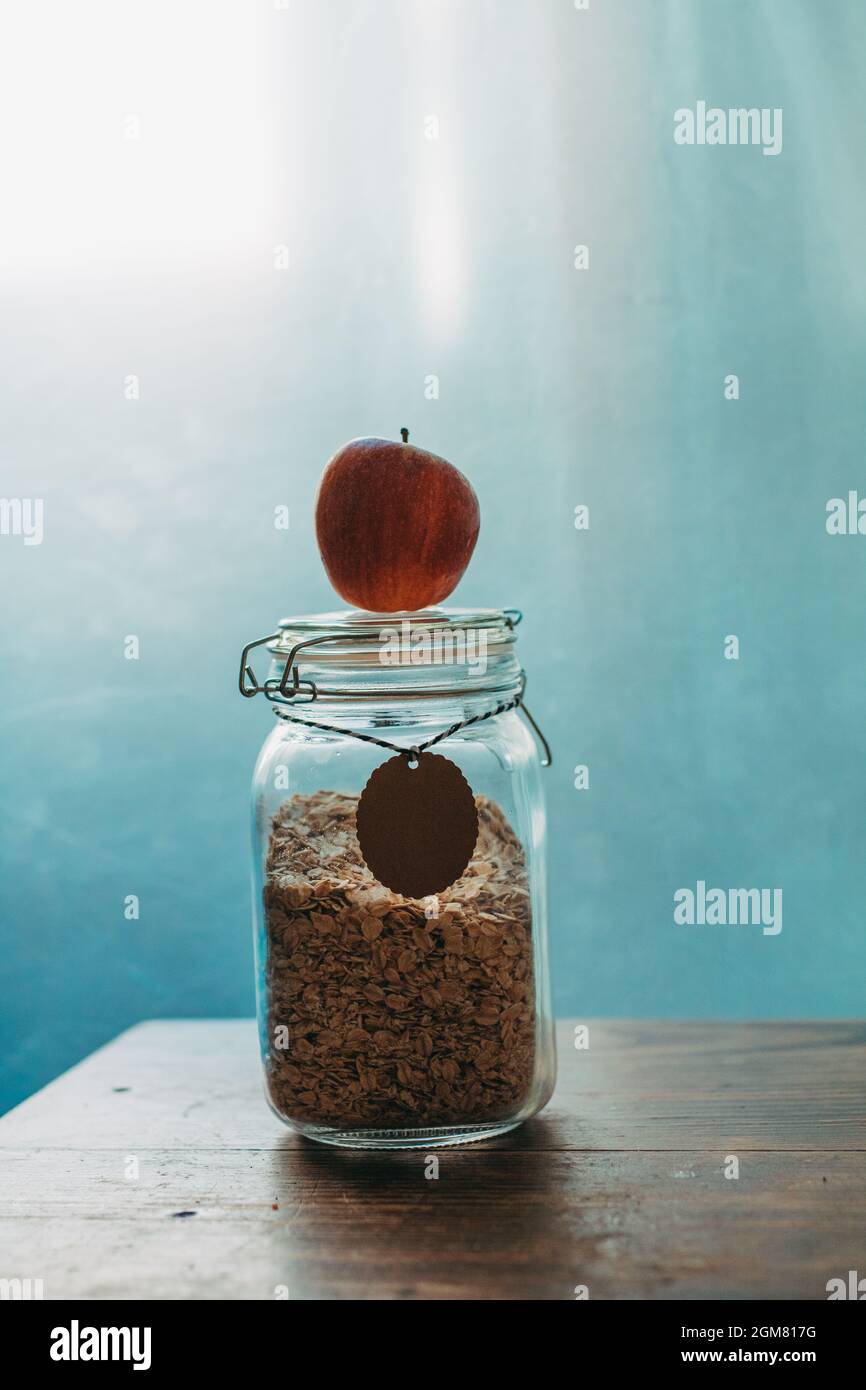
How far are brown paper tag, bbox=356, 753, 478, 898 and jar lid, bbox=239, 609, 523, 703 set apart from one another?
6 centimetres

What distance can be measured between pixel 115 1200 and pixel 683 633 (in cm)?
83

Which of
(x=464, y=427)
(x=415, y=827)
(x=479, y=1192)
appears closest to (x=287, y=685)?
(x=415, y=827)

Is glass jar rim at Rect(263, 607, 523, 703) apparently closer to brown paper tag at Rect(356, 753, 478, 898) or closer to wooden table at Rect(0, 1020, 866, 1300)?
brown paper tag at Rect(356, 753, 478, 898)

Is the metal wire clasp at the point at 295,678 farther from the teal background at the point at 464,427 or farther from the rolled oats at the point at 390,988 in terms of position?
the teal background at the point at 464,427

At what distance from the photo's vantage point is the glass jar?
73 cm

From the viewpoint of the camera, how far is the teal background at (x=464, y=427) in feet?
4.15

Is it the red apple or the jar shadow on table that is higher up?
the red apple

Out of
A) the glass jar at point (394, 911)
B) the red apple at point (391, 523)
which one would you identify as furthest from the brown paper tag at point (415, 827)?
the red apple at point (391, 523)

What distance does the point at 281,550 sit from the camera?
4.27 feet

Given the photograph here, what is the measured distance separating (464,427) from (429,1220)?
841mm

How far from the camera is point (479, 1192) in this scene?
70cm

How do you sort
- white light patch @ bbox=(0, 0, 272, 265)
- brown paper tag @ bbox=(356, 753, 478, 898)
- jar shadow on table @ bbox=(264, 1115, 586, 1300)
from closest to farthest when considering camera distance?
jar shadow on table @ bbox=(264, 1115, 586, 1300), brown paper tag @ bbox=(356, 753, 478, 898), white light patch @ bbox=(0, 0, 272, 265)

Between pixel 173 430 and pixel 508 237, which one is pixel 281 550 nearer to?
pixel 173 430

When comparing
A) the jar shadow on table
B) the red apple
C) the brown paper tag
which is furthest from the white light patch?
the jar shadow on table
